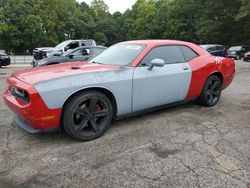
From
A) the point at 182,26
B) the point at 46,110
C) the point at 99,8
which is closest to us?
the point at 46,110

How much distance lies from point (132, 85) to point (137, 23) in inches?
2097

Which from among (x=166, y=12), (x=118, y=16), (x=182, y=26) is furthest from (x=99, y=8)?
(x=182, y=26)

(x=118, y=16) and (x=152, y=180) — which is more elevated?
(x=118, y=16)

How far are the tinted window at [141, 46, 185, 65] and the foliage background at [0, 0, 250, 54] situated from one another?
29.1m

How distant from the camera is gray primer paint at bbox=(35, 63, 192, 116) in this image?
3287mm

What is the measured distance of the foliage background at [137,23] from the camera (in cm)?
3769

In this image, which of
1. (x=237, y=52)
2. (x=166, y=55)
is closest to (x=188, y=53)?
(x=166, y=55)

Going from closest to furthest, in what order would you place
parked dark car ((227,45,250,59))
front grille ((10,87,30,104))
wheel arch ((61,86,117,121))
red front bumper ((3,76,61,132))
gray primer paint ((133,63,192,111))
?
1. red front bumper ((3,76,61,132))
2. front grille ((10,87,30,104))
3. wheel arch ((61,86,117,121))
4. gray primer paint ((133,63,192,111))
5. parked dark car ((227,45,250,59))

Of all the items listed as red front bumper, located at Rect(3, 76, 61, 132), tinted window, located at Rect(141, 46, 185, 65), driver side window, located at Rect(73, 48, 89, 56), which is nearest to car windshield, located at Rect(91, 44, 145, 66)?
tinted window, located at Rect(141, 46, 185, 65)

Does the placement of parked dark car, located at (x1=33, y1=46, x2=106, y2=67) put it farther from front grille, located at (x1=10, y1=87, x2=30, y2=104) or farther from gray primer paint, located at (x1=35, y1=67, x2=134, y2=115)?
gray primer paint, located at (x1=35, y1=67, x2=134, y2=115)

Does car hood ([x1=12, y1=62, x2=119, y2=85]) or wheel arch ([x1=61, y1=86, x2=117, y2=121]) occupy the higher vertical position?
car hood ([x1=12, y1=62, x2=119, y2=85])

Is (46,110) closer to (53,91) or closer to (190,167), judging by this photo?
(53,91)

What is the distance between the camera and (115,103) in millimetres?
3834

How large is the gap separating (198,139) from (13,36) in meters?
43.1
